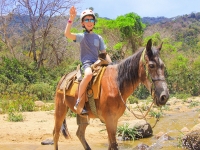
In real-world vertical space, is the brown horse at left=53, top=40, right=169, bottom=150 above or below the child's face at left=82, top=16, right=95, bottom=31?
below

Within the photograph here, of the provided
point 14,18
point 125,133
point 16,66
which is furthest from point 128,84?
point 14,18

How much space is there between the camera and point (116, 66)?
4.49 m

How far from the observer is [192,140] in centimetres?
654

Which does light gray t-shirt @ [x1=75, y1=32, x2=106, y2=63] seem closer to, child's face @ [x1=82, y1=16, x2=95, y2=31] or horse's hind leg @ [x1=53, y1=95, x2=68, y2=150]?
child's face @ [x1=82, y1=16, x2=95, y2=31]

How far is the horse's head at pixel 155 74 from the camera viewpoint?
368 centimetres

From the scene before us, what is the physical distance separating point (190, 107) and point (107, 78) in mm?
13206

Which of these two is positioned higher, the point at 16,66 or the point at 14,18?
the point at 14,18

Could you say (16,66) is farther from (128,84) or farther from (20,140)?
(128,84)

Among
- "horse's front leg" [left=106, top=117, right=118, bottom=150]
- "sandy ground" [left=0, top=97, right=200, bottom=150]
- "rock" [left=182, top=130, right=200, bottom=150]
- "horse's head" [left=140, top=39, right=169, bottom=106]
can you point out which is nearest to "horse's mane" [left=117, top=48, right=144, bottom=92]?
"horse's head" [left=140, top=39, right=169, bottom=106]

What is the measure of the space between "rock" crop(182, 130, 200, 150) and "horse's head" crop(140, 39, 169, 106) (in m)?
3.13

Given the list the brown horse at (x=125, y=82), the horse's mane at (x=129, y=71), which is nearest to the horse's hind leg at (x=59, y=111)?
the brown horse at (x=125, y=82)

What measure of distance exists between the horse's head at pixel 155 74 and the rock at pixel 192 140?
10.3 ft

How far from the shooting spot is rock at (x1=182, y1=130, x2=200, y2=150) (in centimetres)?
639

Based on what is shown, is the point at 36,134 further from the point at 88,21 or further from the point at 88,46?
the point at 88,21
